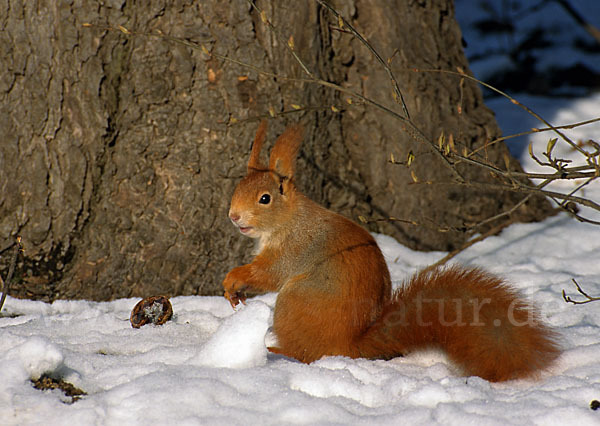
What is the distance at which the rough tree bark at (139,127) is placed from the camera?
2.72 m

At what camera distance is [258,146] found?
8.27ft

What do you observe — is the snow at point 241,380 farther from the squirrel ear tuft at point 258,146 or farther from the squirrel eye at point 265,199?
the squirrel ear tuft at point 258,146

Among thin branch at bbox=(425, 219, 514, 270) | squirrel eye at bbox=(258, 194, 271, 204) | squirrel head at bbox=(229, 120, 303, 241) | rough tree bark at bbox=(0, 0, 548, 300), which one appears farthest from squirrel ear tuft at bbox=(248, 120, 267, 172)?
thin branch at bbox=(425, 219, 514, 270)

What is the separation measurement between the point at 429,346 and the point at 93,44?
1849mm

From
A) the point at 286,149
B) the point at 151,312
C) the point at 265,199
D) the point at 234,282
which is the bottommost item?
the point at 151,312

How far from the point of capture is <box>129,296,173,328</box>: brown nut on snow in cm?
246

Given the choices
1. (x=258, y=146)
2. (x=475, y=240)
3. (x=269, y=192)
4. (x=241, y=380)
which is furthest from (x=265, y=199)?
(x=475, y=240)

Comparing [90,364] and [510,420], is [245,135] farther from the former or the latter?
[510,420]

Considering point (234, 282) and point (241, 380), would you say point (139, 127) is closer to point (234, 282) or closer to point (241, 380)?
point (234, 282)

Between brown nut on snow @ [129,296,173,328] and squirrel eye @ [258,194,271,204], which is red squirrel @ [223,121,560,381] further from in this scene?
brown nut on snow @ [129,296,173,328]

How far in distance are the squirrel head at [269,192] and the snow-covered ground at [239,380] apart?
1.44 feet

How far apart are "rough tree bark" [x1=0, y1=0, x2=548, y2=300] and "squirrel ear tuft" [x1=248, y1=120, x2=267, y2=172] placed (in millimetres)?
323

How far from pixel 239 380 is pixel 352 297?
1.72 feet

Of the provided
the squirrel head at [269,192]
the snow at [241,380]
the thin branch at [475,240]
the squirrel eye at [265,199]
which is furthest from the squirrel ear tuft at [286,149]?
the thin branch at [475,240]
